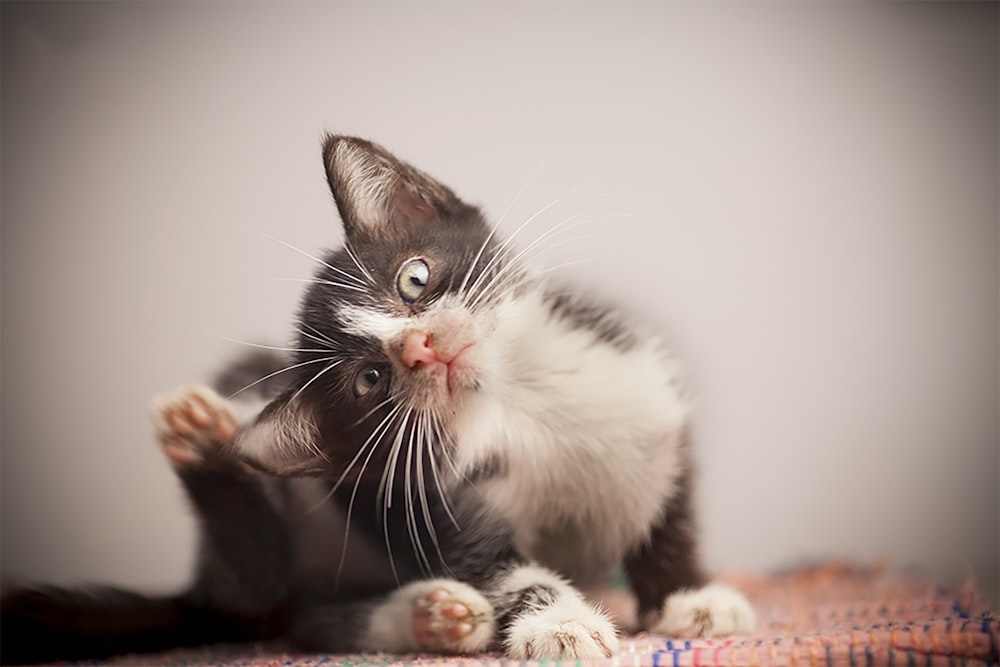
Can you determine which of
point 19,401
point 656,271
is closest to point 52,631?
point 19,401

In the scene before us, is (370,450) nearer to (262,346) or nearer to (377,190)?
(262,346)

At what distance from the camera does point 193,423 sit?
43.4 inches

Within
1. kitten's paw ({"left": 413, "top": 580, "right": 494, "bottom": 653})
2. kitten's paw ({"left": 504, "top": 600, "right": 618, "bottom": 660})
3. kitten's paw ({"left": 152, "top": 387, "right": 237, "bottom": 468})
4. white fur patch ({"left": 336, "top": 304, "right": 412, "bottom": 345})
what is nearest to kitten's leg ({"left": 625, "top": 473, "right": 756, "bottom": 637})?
kitten's paw ({"left": 504, "top": 600, "right": 618, "bottom": 660})

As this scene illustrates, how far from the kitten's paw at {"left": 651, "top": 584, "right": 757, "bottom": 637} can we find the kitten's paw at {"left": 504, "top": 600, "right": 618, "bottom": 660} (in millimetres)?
136

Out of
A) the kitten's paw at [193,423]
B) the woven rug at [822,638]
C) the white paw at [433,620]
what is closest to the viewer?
the woven rug at [822,638]

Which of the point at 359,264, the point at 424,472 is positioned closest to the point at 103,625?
the point at 424,472

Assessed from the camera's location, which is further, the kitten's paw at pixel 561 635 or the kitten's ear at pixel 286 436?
the kitten's ear at pixel 286 436

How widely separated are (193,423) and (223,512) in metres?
0.15

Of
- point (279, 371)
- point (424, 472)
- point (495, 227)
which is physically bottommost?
point (424, 472)

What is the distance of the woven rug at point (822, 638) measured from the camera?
0.85 m

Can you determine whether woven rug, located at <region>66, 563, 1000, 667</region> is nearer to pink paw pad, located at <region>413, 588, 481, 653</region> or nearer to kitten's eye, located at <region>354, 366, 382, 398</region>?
pink paw pad, located at <region>413, 588, 481, 653</region>

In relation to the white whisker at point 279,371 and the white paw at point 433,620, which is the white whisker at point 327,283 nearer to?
the white whisker at point 279,371

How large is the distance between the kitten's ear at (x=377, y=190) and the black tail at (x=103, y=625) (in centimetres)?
60

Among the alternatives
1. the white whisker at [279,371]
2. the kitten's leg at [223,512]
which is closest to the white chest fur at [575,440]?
the white whisker at [279,371]
